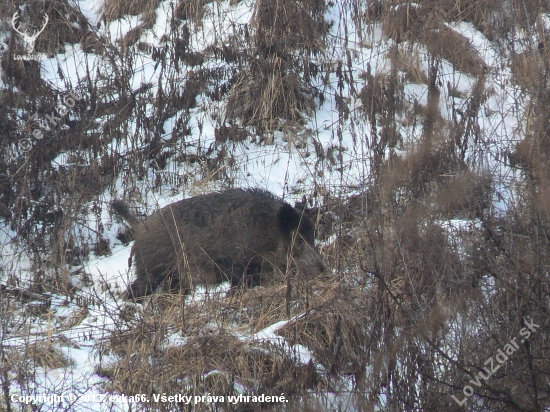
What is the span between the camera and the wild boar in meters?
6.17

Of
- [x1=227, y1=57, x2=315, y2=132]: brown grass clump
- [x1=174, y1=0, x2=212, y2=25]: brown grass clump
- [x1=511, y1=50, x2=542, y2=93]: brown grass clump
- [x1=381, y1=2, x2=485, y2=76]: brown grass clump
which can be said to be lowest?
[x1=511, y1=50, x2=542, y2=93]: brown grass clump

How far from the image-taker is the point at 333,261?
21.0ft

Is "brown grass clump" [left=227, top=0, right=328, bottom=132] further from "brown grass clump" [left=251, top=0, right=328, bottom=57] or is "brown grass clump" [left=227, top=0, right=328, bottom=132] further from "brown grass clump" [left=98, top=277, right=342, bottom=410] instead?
"brown grass clump" [left=98, top=277, right=342, bottom=410]

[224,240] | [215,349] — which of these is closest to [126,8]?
[224,240]

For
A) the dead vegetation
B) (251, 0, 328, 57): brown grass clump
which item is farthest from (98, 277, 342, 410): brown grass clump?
(251, 0, 328, 57): brown grass clump

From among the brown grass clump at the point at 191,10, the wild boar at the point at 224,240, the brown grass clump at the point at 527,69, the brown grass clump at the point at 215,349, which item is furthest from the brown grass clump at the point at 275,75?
the brown grass clump at the point at 215,349

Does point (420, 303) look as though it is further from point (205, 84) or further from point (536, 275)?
point (205, 84)

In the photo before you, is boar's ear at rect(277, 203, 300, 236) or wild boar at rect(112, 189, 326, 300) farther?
boar's ear at rect(277, 203, 300, 236)

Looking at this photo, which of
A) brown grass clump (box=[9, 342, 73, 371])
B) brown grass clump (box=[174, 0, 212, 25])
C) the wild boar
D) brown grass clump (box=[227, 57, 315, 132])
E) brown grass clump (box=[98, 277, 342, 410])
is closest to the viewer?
brown grass clump (box=[98, 277, 342, 410])

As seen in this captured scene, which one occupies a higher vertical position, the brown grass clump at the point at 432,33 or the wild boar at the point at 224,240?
the brown grass clump at the point at 432,33

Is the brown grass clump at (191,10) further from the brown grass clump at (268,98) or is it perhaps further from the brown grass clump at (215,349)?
the brown grass clump at (215,349)

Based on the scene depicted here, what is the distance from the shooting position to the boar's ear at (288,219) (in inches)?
250

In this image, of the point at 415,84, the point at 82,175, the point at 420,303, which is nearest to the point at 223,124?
the point at 82,175

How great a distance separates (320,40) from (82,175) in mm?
3636
